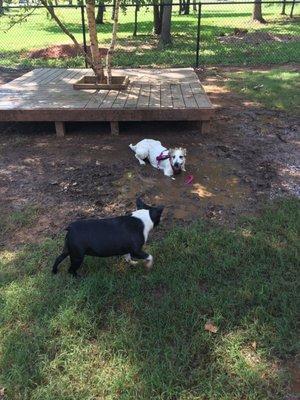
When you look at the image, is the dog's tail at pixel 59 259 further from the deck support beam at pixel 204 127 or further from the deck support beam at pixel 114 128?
the deck support beam at pixel 204 127

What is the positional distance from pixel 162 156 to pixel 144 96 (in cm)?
221

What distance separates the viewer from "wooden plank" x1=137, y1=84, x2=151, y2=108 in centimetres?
673

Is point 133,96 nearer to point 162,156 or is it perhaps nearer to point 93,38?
point 93,38

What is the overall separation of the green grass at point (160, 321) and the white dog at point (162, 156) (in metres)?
1.35

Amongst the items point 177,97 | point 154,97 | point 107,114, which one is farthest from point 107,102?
point 177,97

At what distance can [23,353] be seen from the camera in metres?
3.01

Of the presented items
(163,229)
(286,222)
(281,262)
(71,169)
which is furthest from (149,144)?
(281,262)

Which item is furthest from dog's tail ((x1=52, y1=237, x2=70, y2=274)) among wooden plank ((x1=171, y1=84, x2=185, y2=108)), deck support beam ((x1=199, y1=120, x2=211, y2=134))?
deck support beam ((x1=199, y1=120, x2=211, y2=134))

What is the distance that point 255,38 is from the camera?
1767 cm

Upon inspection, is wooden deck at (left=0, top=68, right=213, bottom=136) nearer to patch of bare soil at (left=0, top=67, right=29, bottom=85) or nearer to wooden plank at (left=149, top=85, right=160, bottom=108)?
wooden plank at (left=149, top=85, right=160, bottom=108)

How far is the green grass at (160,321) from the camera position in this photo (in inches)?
111

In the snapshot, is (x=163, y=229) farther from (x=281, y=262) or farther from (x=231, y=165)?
(x=231, y=165)

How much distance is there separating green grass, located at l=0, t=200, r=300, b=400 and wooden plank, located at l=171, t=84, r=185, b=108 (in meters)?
3.05

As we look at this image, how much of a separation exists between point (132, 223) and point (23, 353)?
4.51 ft
